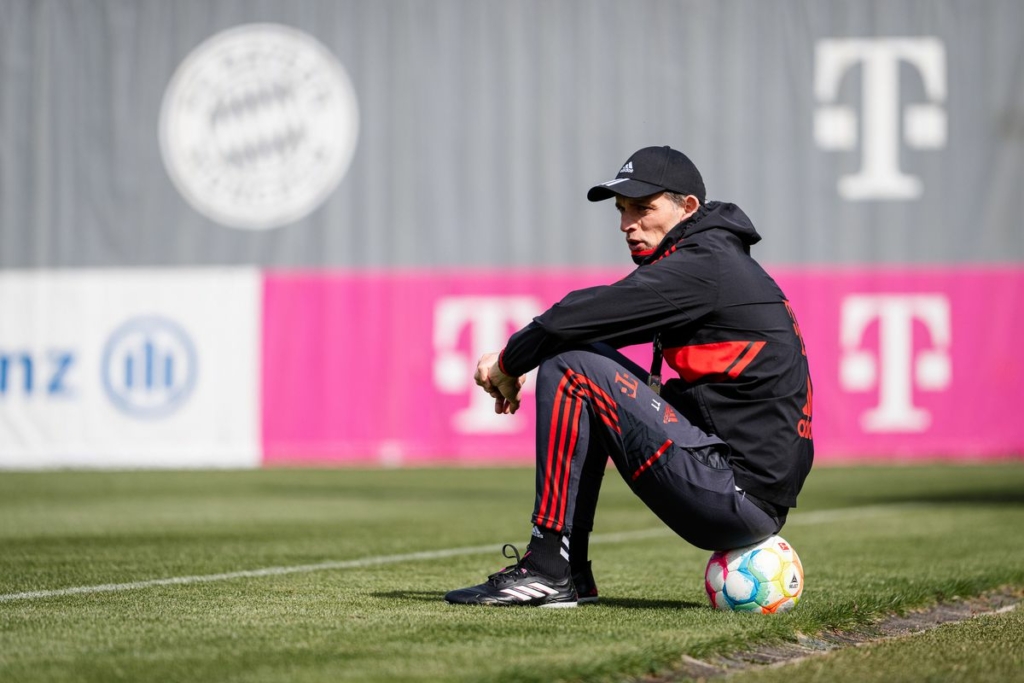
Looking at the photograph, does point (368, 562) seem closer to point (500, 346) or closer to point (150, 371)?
point (500, 346)

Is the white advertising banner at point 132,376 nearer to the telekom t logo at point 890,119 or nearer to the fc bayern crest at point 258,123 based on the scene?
the fc bayern crest at point 258,123

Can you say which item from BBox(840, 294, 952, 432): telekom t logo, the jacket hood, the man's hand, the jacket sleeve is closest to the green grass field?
the man's hand

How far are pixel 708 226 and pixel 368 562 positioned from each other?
2.26 metres

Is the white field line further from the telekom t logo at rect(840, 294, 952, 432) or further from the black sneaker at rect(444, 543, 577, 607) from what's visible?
the telekom t logo at rect(840, 294, 952, 432)

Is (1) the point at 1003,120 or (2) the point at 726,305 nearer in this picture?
(2) the point at 726,305

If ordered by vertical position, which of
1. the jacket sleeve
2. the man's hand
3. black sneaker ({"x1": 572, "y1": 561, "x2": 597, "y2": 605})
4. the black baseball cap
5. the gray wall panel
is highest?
the gray wall panel

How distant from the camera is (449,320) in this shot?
14797 millimetres

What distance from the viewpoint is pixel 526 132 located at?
15227 mm

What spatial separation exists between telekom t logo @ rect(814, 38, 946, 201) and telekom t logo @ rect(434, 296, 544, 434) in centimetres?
346

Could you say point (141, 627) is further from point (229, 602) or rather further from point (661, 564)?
point (661, 564)

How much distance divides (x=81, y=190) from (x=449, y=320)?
3.96m

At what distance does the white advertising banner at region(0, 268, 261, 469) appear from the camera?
48.4ft

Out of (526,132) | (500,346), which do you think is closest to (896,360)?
(500,346)

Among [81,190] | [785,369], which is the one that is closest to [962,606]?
[785,369]
